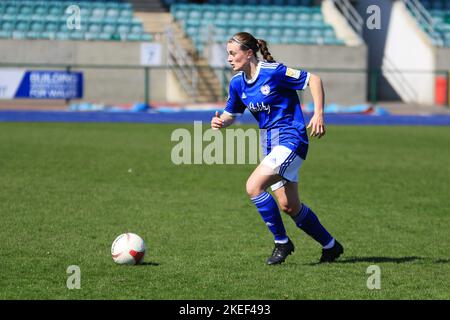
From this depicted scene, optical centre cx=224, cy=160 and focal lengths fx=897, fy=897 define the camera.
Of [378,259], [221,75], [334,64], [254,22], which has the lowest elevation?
[221,75]

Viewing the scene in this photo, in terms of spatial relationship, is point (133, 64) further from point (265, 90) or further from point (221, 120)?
point (265, 90)

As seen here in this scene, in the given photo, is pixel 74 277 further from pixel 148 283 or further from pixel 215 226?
pixel 215 226

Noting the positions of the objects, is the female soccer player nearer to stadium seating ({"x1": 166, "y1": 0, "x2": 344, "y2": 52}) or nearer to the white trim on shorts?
the white trim on shorts

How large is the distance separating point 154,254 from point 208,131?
13.2 meters

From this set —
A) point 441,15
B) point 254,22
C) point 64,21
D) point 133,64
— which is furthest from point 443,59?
point 64,21

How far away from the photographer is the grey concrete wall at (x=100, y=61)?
27.9 meters

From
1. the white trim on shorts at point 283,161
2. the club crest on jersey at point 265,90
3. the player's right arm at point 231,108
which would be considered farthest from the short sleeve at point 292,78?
the white trim on shorts at point 283,161

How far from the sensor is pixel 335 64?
30.2 meters

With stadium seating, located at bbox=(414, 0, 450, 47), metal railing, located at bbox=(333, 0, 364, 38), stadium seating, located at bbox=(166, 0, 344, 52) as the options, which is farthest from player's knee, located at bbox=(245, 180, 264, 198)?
stadium seating, located at bbox=(414, 0, 450, 47)

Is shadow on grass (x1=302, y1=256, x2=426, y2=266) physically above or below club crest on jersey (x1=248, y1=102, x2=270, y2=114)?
below

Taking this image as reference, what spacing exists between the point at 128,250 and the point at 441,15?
96.7ft

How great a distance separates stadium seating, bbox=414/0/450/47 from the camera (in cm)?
3269

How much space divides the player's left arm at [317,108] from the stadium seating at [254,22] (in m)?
23.1

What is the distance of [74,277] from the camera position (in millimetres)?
6266
